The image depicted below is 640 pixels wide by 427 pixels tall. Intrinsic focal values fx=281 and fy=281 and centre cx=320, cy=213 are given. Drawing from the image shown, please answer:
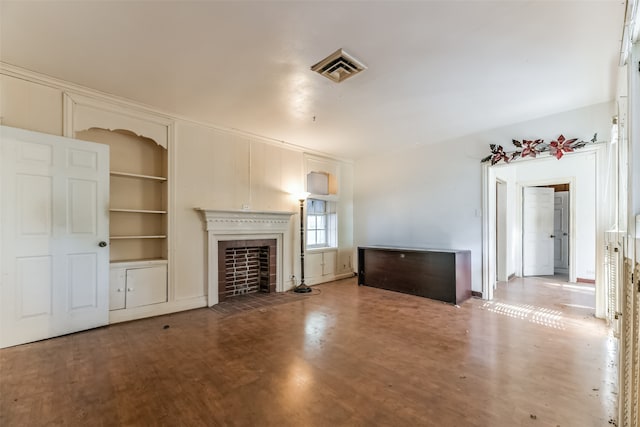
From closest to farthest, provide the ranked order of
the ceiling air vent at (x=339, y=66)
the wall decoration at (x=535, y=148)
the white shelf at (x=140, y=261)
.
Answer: the ceiling air vent at (x=339, y=66) → the white shelf at (x=140, y=261) → the wall decoration at (x=535, y=148)

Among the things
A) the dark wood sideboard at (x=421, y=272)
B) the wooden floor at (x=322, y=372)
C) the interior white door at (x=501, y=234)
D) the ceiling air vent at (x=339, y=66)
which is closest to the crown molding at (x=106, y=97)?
the ceiling air vent at (x=339, y=66)

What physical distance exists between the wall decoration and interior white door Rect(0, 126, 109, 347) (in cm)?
518

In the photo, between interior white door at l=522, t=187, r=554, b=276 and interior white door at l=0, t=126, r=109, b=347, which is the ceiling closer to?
interior white door at l=0, t=126, r=109, b=347

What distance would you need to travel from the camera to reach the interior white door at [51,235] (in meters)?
2.64

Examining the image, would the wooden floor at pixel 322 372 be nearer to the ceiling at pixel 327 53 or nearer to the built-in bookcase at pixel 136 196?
the built-in bookcase at pixel 136 196

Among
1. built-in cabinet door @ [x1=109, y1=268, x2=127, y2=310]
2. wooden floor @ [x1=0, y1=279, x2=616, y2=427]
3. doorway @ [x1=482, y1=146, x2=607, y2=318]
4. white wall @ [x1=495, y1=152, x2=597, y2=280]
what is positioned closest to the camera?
wooden floor @ [x1=0, y1=279, x2=616, y2=427]

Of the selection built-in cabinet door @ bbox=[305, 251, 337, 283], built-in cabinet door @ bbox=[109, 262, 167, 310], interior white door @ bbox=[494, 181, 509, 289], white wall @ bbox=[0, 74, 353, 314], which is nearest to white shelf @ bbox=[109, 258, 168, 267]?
built-in cabinet door @ bbox=[109, 262, 167, 310]

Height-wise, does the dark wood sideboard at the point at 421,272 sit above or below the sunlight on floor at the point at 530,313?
above

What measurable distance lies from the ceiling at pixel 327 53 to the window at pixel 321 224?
2.41m

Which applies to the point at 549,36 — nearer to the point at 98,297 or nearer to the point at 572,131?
the point at 572,131

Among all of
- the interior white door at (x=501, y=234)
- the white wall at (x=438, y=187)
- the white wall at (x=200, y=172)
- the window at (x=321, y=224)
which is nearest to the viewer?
the white wall at (x=200, y=172)

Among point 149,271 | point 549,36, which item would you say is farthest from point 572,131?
point 149,271

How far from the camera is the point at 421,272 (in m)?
4.51

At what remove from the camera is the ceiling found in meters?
1.98
